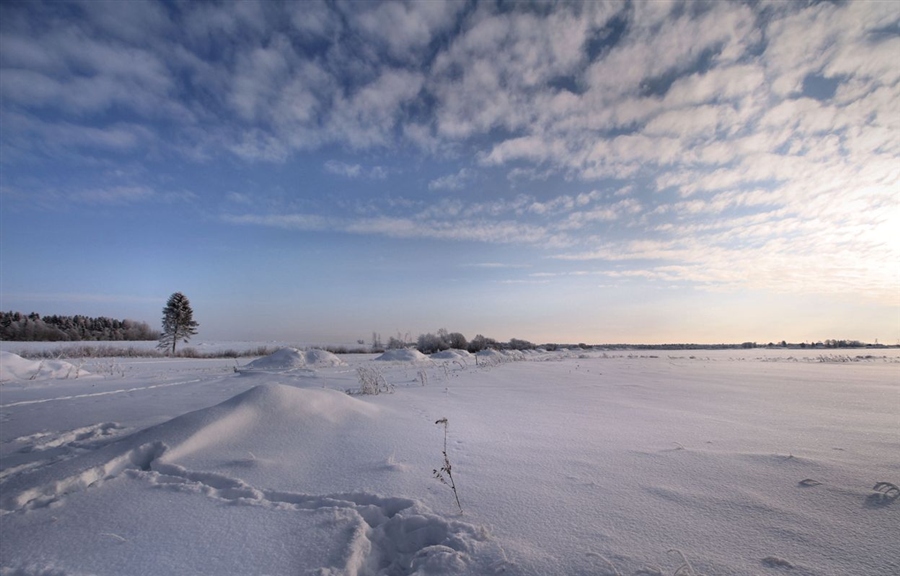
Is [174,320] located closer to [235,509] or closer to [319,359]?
[319,359]

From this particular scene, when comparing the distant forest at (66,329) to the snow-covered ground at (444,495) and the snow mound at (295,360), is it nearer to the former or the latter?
the snow mound at (295,360)

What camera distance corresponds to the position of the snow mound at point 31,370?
10625 mm

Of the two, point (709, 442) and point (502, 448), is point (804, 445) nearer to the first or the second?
point (709, 442)

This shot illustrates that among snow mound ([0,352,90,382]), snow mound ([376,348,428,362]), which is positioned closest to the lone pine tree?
snow mound ([376,348,428,362])

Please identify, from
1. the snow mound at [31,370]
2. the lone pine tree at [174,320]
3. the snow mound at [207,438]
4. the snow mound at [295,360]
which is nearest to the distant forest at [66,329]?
the lone pine tree at [174,320]

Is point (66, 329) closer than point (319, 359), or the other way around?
point (319, 359)

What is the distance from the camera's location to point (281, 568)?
186cm

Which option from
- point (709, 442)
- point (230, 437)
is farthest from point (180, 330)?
point (709, 442)

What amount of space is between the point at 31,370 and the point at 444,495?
14.7m

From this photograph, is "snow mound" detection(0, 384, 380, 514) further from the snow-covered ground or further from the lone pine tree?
the lone pine tree

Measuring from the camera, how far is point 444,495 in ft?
8.13

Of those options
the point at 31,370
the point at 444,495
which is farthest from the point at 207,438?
the point at 31,370

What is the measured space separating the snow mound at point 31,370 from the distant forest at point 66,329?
129 feet

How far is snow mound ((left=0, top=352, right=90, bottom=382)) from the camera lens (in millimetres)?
10625
